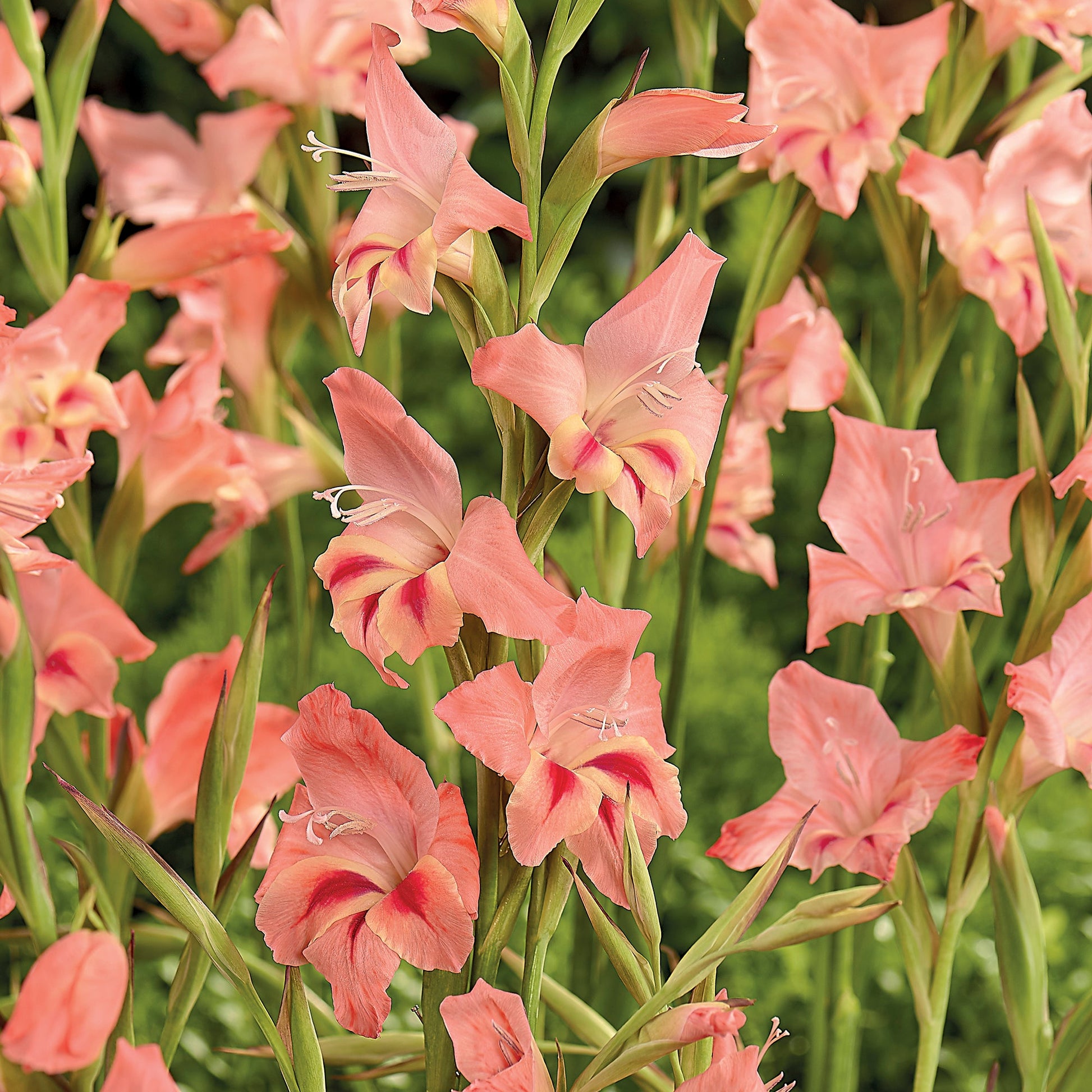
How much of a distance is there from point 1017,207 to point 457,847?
420 millimetres

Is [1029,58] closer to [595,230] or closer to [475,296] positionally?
[475,296]

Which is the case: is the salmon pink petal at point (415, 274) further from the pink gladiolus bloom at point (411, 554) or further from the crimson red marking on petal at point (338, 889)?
the crimson red marking on petal at point (338, 889)

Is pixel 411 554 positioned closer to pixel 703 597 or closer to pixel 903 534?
pixel 903 534

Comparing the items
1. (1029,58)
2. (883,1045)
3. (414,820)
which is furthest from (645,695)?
(883,1045)

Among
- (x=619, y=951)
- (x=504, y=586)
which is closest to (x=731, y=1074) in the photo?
(x=619, y=951)

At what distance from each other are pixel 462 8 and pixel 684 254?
0.09 meters

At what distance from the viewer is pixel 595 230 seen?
1.81 meters

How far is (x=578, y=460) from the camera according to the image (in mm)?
344

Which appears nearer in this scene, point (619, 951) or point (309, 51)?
point (619, 951)

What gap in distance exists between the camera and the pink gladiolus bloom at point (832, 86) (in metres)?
0.60

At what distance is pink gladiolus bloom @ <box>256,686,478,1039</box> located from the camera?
14.2 inches

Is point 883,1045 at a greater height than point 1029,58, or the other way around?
point 1029,58

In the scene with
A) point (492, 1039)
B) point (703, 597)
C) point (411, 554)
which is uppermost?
point (411, 554)

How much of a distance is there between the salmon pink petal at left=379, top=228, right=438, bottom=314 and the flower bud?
29 centimetres
